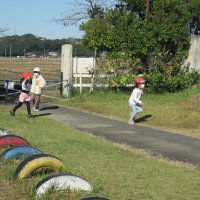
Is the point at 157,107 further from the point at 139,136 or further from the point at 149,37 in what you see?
the point at 139,136

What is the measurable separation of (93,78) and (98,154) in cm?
1220

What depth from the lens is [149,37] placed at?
20.3 meters

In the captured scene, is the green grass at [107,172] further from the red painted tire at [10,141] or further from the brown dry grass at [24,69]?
the brown dry grass at [24,69]

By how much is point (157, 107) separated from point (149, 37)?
4.05 metres

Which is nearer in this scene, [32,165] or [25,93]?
[32,165]

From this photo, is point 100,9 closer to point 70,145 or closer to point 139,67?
point 139,67

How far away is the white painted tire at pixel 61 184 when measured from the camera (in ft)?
20.6

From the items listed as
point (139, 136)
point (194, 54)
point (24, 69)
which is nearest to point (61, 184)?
point (139, 136)

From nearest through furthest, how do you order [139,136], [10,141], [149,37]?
1. [10,141]
2. [139,136]
3. [149,37]

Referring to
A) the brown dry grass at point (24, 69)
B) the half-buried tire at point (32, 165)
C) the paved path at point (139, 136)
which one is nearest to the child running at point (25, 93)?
the paved path at point (139, 136)

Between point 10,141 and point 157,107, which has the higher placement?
point 10,141

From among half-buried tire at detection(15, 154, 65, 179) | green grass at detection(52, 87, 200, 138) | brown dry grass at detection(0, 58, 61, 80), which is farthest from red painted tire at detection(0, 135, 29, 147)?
brown dry grass at detection(0, 58, 61, 80)

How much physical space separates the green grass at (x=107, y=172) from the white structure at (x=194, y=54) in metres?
9.68

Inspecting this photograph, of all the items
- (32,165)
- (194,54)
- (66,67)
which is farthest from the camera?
(66,67)
